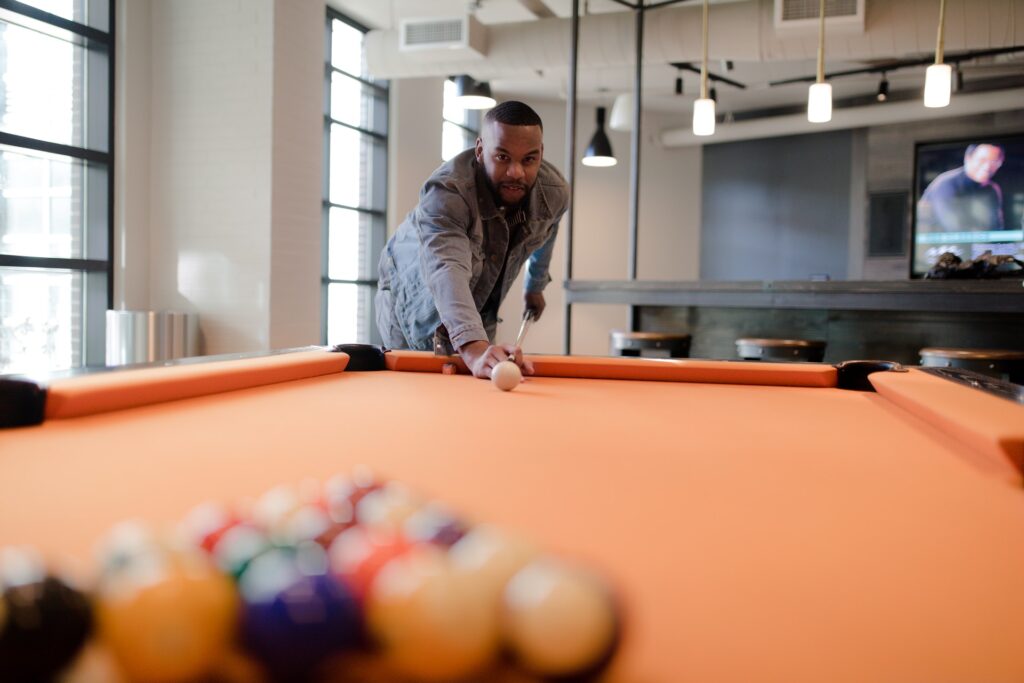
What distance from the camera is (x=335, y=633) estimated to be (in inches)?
18.6

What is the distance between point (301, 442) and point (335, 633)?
82 cm

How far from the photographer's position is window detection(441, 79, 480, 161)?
8578 millimetres

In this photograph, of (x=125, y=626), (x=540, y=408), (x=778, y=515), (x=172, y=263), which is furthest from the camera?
(x=172, y=263)

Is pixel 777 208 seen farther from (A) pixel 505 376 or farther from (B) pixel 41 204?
(A) pixel 505 376

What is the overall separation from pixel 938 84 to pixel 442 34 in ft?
11.4

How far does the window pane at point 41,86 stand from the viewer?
4422 millimetres

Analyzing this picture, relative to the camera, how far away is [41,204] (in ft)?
15.4

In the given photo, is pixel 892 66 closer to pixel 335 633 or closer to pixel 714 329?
pixel 714 329

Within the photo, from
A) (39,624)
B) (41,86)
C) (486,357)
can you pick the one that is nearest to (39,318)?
(41,86)

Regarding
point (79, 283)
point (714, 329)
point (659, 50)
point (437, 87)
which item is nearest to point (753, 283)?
point (714, 329)

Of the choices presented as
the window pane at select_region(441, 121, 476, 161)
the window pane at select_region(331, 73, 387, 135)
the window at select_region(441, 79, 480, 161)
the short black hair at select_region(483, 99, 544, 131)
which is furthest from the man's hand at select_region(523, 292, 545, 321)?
the window pane at select_region(441, 121, 476, 161)

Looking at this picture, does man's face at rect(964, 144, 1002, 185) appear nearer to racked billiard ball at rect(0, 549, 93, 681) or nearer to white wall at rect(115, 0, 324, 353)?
white wall at rect(115, 0, 324, 353)

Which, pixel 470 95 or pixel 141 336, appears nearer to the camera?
pixel 141 336

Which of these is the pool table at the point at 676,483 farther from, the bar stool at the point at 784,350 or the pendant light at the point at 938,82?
the pendant light at the point at 938,82
